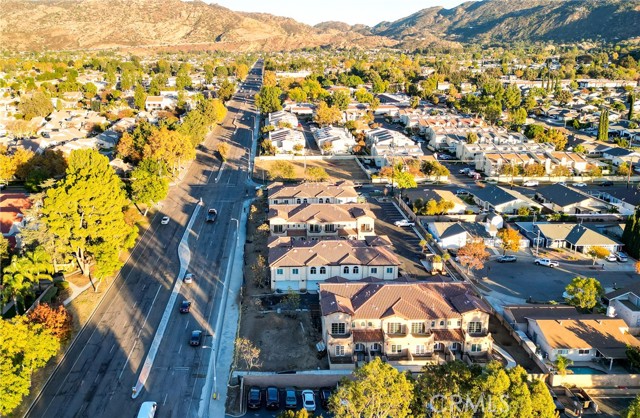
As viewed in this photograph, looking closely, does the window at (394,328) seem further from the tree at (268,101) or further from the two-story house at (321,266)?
the tree at (268,101)

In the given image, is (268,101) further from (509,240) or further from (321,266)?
(321,266)

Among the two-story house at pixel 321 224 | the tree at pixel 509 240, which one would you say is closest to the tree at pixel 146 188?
the two-story house at pixel 321 224

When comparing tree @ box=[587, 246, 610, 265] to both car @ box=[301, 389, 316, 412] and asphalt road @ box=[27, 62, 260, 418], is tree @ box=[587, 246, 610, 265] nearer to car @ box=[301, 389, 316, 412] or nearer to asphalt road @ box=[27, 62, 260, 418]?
car @ box=[301, 389, 316, 412]

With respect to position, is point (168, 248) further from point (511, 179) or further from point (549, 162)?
point (549, 162)

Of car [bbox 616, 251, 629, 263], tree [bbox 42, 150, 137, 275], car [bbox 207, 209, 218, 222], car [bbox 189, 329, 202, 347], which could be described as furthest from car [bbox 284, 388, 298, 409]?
car [bbox 616, 251, 629, 263]

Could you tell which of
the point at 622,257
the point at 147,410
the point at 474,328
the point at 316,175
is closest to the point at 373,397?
the point at 147,410

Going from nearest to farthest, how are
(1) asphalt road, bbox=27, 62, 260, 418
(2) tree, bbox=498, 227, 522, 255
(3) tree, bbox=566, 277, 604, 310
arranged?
(1) asphalt road, bbox=27, 62, 260, 418 → (3) tree, bbox=566, 277, 604, 310 → (2) tree, bbox=498, 227, 522, 255
